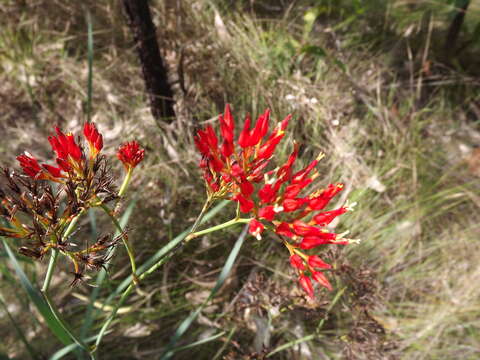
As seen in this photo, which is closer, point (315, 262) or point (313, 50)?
point (315, 262)

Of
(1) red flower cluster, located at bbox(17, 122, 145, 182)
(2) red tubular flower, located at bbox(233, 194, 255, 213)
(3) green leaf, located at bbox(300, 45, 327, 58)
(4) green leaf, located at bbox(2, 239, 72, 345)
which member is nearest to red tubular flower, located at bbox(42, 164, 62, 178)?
(1) red flower cluster, located at bbox(17, 122, 145, 182)

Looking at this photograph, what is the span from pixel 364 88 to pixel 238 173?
6.98ft

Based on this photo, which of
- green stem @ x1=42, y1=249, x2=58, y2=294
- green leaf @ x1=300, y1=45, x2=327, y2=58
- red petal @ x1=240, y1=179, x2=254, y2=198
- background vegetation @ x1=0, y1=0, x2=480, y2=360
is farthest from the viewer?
green leaf @ x1=300, y1=45, x2=327, y2=58

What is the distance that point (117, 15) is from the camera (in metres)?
2.79

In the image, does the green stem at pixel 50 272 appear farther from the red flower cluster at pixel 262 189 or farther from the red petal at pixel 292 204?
the red petal at pixel 292 204

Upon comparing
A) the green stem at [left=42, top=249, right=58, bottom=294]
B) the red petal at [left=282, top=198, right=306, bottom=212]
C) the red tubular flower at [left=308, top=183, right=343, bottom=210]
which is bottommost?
the red tubular flower at [left=308, top=183, right=343, bottom=210]

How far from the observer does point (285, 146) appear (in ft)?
7.38

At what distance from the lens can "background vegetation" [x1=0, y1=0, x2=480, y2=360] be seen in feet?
6.54

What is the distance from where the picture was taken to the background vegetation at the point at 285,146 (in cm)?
199

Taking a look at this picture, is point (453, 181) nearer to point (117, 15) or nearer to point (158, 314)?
point (158, 314)

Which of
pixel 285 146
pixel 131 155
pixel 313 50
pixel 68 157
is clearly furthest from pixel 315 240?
pixel 313 50

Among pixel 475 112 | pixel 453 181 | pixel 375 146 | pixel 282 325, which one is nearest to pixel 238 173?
pixel 282 325

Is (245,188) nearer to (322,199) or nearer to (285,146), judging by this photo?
(322,199)

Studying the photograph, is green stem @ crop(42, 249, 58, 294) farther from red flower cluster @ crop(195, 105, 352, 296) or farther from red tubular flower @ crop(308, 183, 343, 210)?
red tubular flower @ crop(308, 183, 343, 210)
